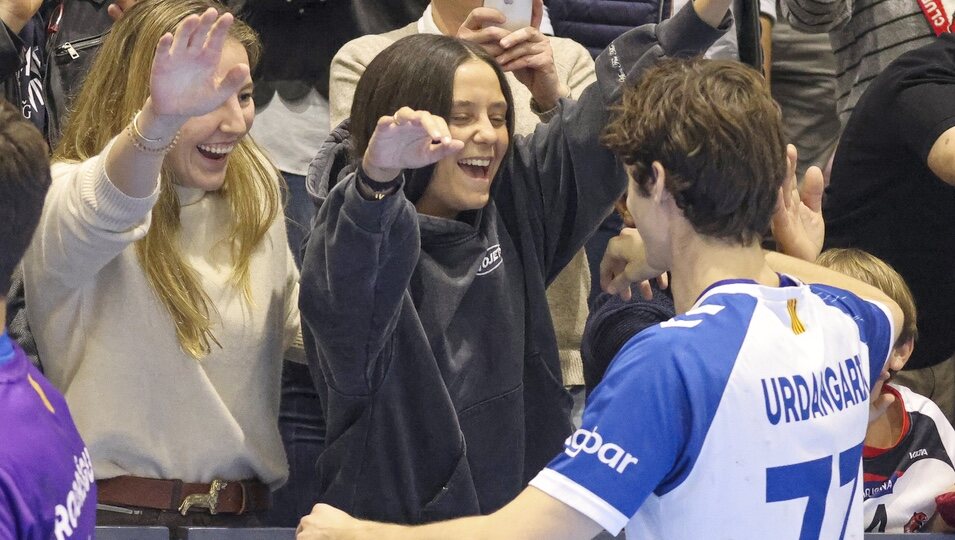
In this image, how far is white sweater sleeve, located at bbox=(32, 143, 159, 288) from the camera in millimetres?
2738

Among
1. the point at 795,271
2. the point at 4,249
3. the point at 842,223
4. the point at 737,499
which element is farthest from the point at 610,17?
the point at 4,249

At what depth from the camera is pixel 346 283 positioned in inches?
107

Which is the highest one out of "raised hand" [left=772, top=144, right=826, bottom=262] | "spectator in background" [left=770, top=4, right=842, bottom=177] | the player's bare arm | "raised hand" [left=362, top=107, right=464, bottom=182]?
"raised hand" [left=362, top=107, right=464, bottom=182]

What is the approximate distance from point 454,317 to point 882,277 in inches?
45.5

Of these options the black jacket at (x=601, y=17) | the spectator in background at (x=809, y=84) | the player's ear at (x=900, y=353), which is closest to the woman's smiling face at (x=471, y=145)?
the player's ear at (x=900, y=353)

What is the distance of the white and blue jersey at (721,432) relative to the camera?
7.09 ft

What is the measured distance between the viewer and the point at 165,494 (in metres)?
3.01

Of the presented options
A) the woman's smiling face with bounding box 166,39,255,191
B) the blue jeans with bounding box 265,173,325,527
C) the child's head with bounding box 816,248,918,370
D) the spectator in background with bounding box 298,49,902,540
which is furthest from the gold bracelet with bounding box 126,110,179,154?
the child's head with bounding box 816,248,918,370

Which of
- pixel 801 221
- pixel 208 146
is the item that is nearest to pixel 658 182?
pixel 801 221

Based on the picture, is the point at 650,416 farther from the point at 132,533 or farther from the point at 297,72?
the point at 297,72

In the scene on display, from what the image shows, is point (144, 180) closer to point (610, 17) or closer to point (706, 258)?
point (706, 258)

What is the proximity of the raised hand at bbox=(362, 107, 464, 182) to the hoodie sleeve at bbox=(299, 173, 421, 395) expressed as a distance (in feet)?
0.28

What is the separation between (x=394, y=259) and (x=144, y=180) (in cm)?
50

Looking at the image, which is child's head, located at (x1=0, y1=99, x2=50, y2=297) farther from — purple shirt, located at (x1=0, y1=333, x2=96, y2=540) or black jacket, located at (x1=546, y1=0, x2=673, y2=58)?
black jacket, located at (x1=546, y1=0, x2=673, y2=58)
